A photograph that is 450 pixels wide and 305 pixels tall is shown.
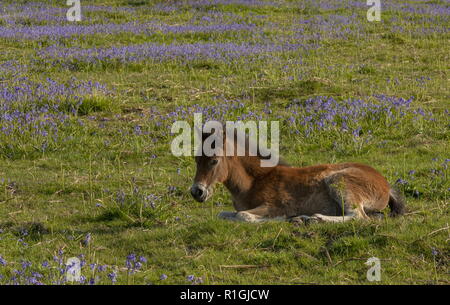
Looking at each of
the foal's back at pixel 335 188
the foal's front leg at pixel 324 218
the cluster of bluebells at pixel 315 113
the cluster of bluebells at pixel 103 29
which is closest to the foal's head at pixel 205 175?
the foal's back at pixel 335 188

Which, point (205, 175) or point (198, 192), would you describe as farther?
point (205, 175)

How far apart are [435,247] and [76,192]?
523cm

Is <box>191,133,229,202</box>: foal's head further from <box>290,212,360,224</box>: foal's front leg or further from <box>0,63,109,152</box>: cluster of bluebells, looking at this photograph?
<box>0,63,109,152</box>: cluster of bluebells

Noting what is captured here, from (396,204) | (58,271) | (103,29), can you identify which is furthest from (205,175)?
(103,29)

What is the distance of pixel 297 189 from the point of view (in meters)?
8.91

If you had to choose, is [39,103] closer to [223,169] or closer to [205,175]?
[223,169]

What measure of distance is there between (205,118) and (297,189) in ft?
16.1

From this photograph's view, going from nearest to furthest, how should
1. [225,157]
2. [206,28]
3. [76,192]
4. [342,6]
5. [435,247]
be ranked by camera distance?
[435,247]
[225,157]
[76,192]
[206,28]
[342,6]

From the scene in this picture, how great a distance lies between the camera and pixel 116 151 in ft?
39.7

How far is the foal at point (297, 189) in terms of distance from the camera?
8445 mm

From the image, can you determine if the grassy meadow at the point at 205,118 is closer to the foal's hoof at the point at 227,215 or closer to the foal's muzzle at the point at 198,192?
the foal's hoof at the point at 227,215

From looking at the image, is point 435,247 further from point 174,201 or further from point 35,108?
point 35,108

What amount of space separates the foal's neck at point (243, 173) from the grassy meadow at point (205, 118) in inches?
19.2

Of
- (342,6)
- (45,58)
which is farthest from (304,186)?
(342,6)
